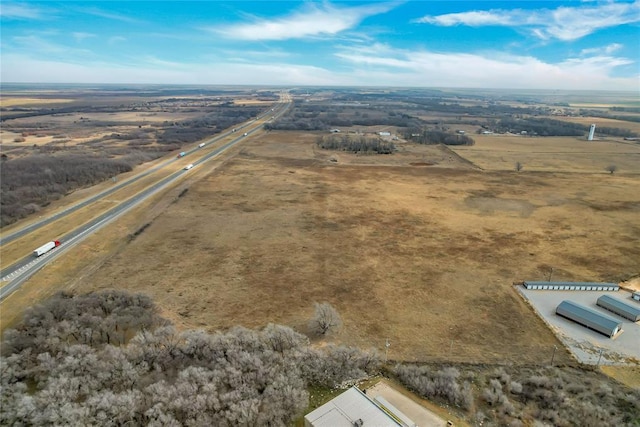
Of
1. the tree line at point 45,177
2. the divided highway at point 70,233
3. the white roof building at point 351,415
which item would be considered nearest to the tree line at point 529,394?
the white roof building at point 351,415

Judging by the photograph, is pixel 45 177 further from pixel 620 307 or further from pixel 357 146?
pixel 620 307

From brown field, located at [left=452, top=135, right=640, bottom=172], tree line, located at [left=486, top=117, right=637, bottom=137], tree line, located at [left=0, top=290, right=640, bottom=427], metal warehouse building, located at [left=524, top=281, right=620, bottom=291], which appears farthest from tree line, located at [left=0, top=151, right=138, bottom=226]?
tree line, located at [left=486, top=117, right=637, bottom=137]

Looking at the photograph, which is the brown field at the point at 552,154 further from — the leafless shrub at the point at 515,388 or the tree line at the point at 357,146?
the leafless shrub at the point at 515,388

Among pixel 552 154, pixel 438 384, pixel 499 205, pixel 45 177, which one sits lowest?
pixel 438 384

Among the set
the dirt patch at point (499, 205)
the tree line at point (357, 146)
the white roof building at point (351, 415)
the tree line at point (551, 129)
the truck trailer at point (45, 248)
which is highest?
the tree line at point (551, 129)

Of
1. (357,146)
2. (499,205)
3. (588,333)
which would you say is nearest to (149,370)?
(588,333)
